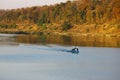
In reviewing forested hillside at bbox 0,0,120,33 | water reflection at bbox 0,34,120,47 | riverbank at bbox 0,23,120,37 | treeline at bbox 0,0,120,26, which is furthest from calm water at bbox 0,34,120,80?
treeline at bbox 0,0,120,26

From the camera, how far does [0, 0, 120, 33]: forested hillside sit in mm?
20797

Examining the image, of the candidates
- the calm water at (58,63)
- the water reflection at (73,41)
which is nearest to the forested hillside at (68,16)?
the water reflection at (73,41)

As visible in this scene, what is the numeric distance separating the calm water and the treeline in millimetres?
8478

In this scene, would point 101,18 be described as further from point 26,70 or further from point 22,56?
point 26,70

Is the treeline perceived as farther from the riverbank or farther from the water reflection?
the water reflection

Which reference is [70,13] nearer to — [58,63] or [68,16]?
[68,16]

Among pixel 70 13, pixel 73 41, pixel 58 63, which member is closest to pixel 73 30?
pixel 70 13

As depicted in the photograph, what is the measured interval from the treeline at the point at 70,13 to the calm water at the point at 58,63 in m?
8.48

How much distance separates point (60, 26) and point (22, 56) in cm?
1080

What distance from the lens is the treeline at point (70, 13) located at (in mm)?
21091

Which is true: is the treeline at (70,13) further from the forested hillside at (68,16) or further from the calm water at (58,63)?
the calm water at (58,63)

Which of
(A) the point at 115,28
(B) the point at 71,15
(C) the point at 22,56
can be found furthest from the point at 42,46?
(B) the point at 71,15

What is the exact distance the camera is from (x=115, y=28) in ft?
60.3

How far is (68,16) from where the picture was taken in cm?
2267
